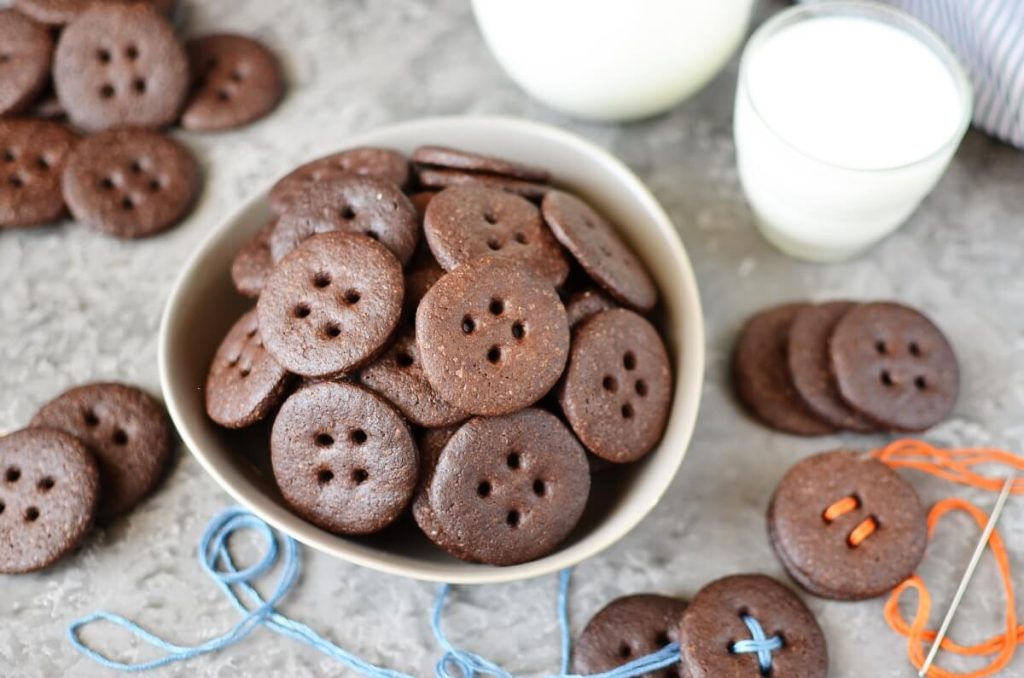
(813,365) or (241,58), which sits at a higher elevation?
(241,58)

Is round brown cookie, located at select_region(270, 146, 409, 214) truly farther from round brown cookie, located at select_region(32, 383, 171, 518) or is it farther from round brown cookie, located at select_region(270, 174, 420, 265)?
round brown cookie, located at select_region(32, 383, 171, 518)

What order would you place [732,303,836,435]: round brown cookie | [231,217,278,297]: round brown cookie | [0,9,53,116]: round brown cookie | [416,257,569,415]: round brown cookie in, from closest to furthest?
[416,257,569,415]: round brown cookie, [231,217,278,297]: round brown cookie, [732,303,836,435]: round brown cookie, [0,9,53,116]: round brown cookie

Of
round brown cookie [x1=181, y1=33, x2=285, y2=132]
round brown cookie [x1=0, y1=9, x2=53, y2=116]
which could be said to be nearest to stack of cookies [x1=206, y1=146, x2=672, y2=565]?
round brown cookie [x1=181, y1=33, x2=285, y2=132]

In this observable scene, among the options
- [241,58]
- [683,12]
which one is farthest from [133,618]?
[683,12]

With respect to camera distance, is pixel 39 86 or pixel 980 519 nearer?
pixel 980 519

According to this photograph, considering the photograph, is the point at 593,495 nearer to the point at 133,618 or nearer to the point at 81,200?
the point at 133,618

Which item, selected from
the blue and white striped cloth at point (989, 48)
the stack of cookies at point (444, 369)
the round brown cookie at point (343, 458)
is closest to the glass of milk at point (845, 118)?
the blue and white striped cloth at point (989, 48)
